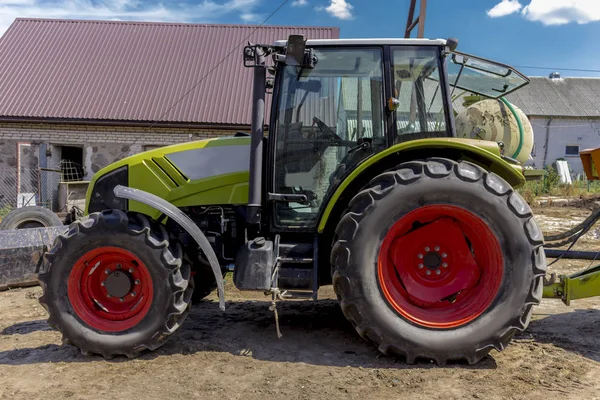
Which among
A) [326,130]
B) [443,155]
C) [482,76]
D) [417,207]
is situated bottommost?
[417,207]

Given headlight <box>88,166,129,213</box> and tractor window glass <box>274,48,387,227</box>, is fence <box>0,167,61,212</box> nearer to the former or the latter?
headlight <box>88,166,129,213</box>

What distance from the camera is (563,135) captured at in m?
27.4

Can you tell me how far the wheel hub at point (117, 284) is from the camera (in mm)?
3930

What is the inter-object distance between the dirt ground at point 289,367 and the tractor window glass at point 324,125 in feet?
3.42

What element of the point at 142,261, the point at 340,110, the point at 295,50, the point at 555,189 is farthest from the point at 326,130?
the point at 555,189

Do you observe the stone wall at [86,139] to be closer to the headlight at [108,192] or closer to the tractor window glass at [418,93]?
the headlight at [108,192]

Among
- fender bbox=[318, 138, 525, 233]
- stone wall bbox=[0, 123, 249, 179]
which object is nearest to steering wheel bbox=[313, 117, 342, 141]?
fender bbox=[318, 138, 525, 233]

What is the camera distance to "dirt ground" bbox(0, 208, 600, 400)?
3.28 meters

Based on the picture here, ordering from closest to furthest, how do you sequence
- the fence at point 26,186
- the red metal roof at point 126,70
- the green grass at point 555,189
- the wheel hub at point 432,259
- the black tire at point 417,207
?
the black tire at point 417,207
the wheel hub at point 432,259
the fence at point 26,186
the red metal roof at point 126,70
the green grass at point 555,189

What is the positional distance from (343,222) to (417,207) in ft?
1.74

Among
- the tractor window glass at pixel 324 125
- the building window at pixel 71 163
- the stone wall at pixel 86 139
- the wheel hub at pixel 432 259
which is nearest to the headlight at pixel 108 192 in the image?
the tractor window glass at pixel 324 125

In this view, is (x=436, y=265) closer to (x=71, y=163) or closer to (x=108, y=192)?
(x=108, y=192)

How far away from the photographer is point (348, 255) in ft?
11.9

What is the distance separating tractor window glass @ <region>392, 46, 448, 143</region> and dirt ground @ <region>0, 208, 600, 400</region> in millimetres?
1729
